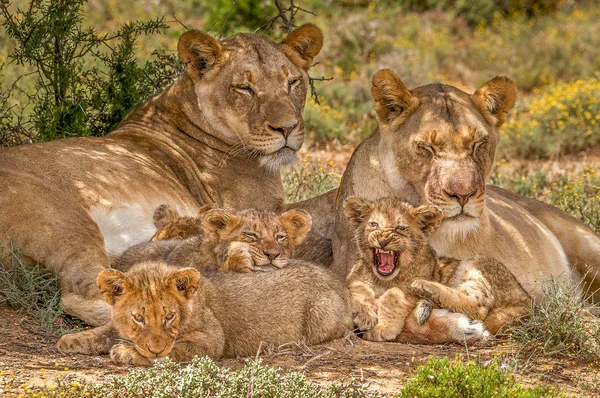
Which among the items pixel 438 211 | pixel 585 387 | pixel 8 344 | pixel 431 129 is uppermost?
pixel 431 129

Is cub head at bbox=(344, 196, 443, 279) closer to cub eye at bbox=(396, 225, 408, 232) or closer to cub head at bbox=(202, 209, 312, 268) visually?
cub eye at bbox=(396, 225, 408, 232)

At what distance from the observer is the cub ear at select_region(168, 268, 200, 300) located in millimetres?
5316

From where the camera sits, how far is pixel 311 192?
32.0ft

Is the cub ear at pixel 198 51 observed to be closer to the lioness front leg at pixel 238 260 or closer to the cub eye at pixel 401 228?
the lioness front leg at pixel 238 260

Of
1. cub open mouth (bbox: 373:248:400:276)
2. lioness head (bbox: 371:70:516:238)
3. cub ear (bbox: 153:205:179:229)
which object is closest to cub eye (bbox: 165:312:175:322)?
cub open mouth (bbox: 373:248:400:276)

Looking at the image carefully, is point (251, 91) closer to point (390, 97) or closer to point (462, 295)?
point (390, 97)

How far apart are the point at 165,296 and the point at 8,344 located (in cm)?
110

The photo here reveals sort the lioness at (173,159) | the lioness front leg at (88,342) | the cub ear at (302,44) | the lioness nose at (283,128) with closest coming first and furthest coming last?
the lioness front leg at (88,342), the lioness at (173,159), the lioness nose at (283,128), the cub ear at (302,44)

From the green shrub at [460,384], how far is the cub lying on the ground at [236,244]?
5.05 ft

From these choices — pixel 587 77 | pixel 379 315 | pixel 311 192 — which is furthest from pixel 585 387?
pixel 587 77

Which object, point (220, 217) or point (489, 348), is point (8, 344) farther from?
point (489, 348)

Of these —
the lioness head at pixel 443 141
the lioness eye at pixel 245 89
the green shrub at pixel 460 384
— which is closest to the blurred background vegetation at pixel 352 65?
the lioness eye at pixel 245 89

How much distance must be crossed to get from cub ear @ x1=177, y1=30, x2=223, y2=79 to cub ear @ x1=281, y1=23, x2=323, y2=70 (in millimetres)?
599

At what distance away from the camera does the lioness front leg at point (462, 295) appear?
6039mm
